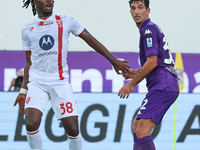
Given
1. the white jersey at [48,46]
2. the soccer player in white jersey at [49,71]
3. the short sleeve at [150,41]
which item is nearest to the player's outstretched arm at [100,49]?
the soccer player in white jersey at [49,71]

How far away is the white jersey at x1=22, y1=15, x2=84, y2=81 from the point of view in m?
6.38

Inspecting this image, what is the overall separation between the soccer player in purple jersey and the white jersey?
0.81 metres

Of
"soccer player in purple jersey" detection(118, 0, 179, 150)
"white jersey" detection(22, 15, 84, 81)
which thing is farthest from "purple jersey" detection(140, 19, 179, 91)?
"white jersey" detection(22, 15, 84, 81)

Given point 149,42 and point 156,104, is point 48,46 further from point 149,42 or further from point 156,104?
point 156,104

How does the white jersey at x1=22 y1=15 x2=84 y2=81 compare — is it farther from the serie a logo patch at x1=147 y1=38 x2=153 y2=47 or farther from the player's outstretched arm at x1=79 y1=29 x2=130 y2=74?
the serie a logo patch at x1=147 y1=38 x2=153 y2=47

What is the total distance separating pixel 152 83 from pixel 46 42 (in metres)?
1.22

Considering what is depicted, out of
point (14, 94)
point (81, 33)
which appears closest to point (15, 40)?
point (14, 94)

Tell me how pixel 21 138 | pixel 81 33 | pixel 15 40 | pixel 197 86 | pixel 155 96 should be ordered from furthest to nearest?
pixel 15 40 < pixel 197 86 < pixel 21 138 < pixel 81 33 < pixel 155 96

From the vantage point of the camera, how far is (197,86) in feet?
37.1

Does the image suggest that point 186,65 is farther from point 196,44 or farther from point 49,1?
point 49,1

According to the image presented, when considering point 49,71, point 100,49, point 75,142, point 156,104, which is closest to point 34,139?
point 75,142

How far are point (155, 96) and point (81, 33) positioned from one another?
1.12 m

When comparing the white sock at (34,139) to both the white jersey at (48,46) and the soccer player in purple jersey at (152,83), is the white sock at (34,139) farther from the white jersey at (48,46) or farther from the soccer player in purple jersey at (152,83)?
the soccer player in purple jersey at (152,83)

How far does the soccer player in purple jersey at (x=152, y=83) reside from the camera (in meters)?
6.09
